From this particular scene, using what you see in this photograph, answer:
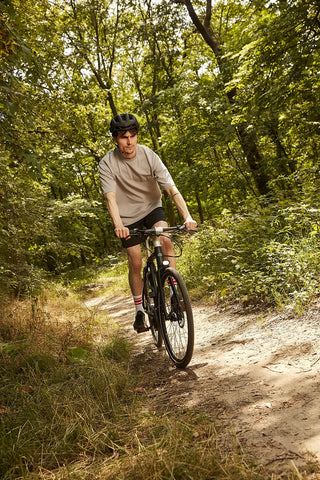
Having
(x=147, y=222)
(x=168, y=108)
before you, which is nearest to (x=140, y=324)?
(x=147, y=222)

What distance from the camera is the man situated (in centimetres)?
374

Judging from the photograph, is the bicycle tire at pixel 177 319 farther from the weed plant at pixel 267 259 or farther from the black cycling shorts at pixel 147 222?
the weed plant at pixel 267 259

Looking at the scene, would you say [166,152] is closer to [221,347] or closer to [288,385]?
[221,347]

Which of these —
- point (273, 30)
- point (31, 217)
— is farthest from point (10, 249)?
point (273, 30)

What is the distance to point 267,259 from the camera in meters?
4.90

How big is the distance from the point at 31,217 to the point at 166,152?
770cm

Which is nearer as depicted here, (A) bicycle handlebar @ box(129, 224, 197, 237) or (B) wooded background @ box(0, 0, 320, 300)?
(A) bicycle handlebar @ box(129, 224, 197, 237)

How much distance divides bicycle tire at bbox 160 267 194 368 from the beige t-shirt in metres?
0.89

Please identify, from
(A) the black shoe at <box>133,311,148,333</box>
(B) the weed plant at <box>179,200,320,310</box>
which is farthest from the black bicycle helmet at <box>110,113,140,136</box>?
(B) the weed plant at <box>179,200,320,310</box>

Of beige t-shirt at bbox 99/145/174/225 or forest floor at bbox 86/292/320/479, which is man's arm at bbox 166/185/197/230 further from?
forest floor at bbox 86/292/320/479

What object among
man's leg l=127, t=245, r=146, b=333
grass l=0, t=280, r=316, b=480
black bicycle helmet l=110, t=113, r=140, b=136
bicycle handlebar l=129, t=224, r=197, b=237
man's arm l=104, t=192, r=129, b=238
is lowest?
grass l=0, t=280, r=316, b=480

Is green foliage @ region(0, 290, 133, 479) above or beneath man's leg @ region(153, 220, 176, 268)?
beneath

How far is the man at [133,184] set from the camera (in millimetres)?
3740

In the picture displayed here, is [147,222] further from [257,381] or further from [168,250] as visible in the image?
[257,381]
